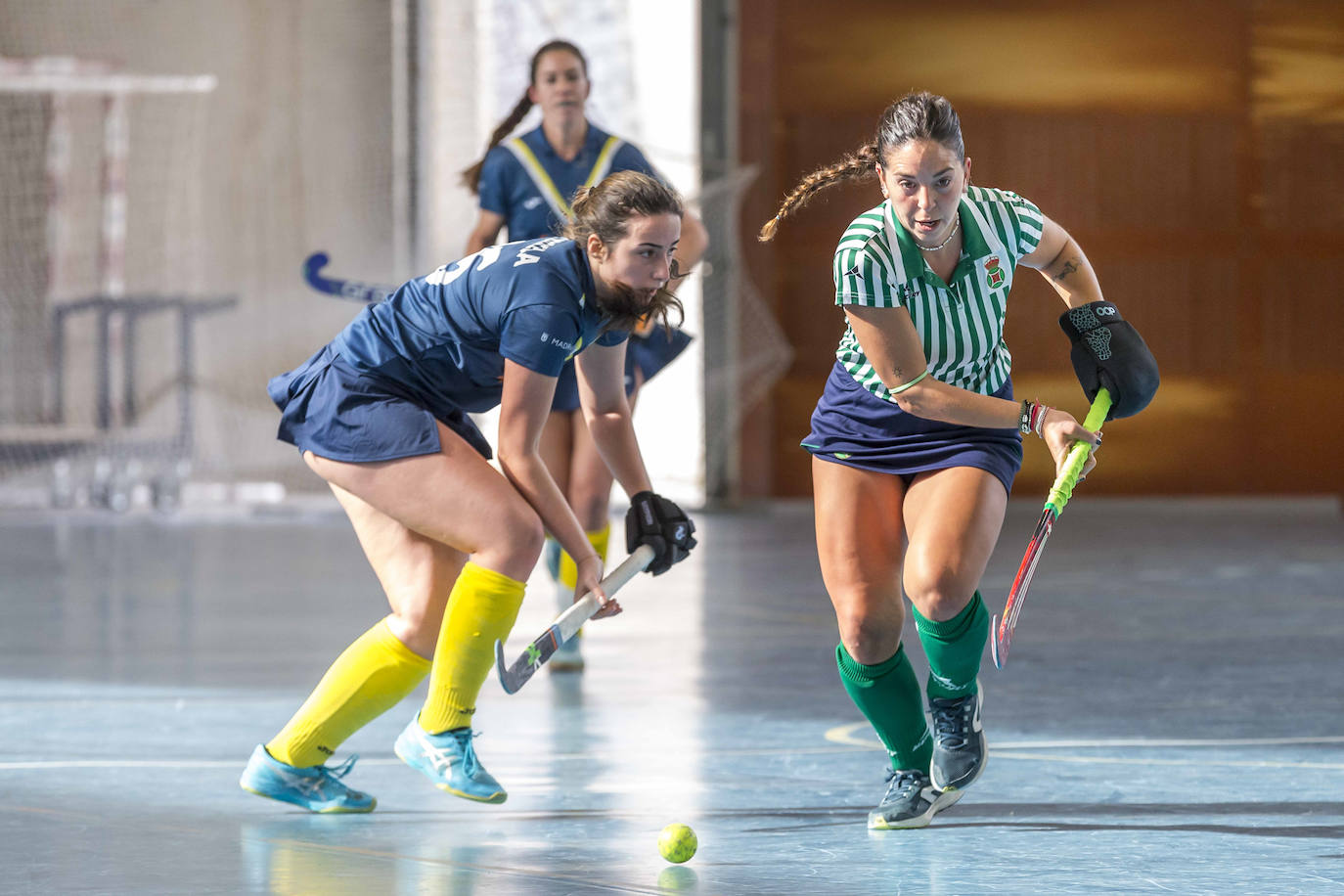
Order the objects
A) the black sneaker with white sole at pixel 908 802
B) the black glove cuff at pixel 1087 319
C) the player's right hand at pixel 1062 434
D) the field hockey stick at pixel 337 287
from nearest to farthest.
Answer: the player's right hand at pixel 1062 434 < the black sneaker with white sole at pixel 908 802 < the black glove cuff at pixel 1087 319 < the field hockey stick at pixel 337 287

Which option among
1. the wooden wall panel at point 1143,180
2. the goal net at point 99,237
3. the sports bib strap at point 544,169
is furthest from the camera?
the goal net at point 99,237

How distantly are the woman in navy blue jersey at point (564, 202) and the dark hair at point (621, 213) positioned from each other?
1.39 m

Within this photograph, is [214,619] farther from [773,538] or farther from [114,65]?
[114,65]

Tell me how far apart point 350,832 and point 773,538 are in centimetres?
521

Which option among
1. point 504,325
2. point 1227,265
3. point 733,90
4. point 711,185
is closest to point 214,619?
point 504,325

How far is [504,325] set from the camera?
8.71 ft

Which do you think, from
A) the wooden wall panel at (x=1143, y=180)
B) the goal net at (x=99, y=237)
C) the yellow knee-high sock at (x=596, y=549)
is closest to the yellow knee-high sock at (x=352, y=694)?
the yellow knee-high sock at (x=596, y=549)

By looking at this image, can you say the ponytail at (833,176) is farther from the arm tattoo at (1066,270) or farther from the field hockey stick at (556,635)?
the field hockey stick at (556,635)

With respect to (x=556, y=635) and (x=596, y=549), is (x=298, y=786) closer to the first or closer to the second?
(x=556, y=635)

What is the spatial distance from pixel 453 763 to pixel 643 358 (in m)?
1.79

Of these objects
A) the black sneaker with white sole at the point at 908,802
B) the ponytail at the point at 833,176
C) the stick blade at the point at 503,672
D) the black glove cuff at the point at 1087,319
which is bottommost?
the black sneaker with white sole at the point at 908,802

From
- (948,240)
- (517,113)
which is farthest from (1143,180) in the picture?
(948,240)

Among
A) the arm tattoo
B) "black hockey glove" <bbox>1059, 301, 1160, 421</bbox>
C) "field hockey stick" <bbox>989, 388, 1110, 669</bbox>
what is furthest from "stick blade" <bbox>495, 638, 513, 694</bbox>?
the arm tattoo

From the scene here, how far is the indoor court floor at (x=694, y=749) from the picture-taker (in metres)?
2.45
